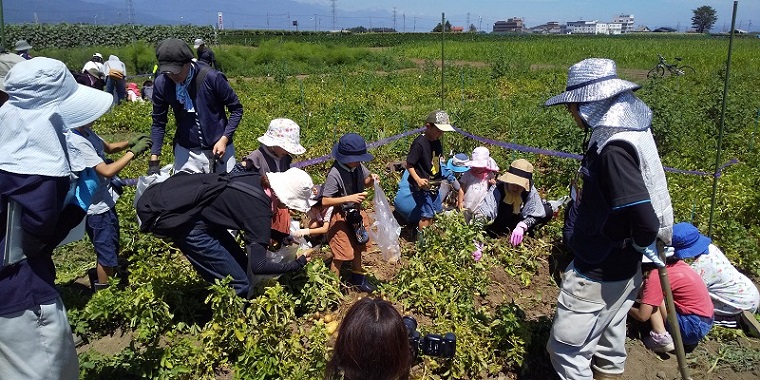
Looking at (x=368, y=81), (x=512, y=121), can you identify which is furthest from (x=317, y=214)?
(x=368, y=81)

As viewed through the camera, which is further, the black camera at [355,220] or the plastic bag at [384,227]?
the plastic bag at [384,227]

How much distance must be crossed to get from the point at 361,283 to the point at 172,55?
7.07 ft

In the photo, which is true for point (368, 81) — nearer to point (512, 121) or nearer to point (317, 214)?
point (512, 121)

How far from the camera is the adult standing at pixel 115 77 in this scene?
34.6 feet

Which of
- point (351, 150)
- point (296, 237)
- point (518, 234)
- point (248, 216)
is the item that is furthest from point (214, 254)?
point (518, 234)

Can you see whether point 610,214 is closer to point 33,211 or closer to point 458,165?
point 33,211

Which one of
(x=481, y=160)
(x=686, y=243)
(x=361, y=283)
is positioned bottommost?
(x=361, y=283)

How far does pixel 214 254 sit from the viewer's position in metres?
3.23

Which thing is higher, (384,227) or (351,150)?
(351,150)

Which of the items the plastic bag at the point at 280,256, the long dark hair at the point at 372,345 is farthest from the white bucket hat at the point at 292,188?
the long dark hair at the point at 372,345

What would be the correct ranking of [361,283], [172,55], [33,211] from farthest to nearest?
[361,283] < [172,55] < [33,211]

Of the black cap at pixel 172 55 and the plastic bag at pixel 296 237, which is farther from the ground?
the black cap at pixel 172 55

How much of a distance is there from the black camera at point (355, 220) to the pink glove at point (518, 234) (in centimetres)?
156

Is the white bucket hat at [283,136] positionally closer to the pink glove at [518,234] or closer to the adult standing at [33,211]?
the adult standing at [33,211]
